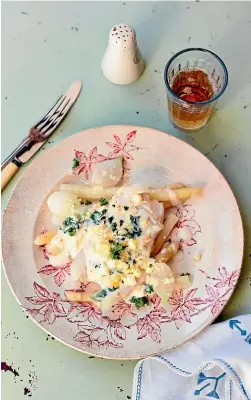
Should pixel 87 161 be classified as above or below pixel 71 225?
above

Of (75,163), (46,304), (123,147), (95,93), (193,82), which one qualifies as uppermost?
(193,82)

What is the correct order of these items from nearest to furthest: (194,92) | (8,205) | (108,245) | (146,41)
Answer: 1. (108,245)
2. (8,205)
3. (194,92)
4. (146,41)

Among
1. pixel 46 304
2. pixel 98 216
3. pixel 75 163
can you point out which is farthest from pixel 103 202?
pixel 46 304

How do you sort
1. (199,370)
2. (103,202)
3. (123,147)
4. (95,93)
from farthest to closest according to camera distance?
(95,93) < (123,147) < (103,202) < (199,370)

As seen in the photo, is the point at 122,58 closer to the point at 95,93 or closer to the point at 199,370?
the point at 95,93

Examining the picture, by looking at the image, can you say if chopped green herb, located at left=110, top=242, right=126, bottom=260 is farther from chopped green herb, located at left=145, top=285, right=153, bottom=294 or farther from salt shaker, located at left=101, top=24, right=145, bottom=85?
salt shaker, located at left=101, top=24, right=145, bottom=85

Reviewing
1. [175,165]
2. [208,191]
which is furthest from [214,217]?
[175,165]

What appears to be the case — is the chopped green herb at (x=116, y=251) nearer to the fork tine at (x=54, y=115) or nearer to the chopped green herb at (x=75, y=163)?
the chopped green herb at (x=75, y=163)

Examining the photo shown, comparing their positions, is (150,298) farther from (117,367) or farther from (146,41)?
(146,41)
